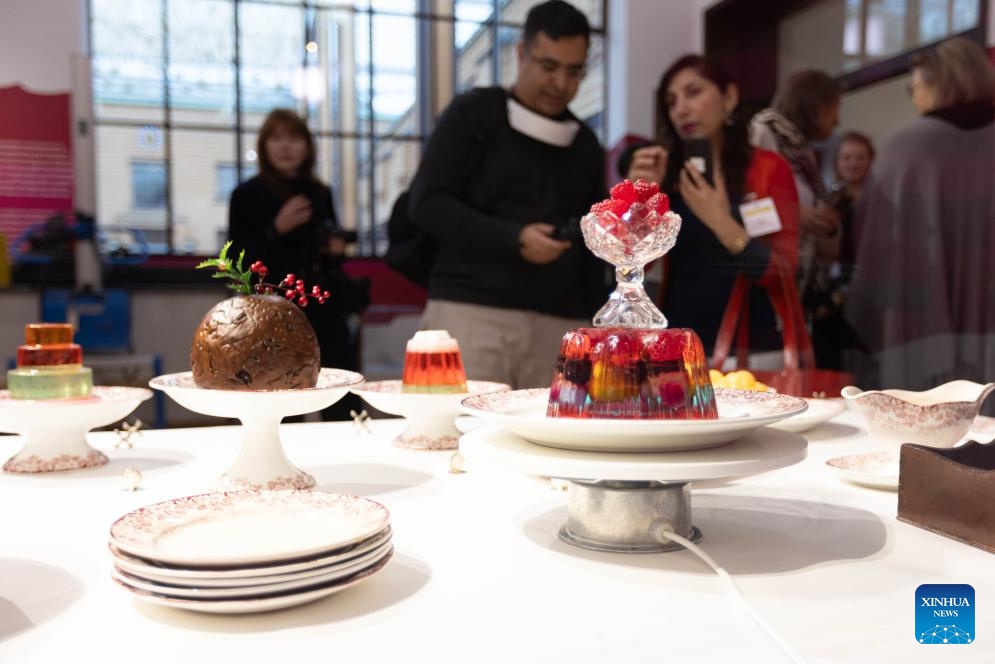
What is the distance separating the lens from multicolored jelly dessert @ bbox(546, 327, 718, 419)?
2.22ft

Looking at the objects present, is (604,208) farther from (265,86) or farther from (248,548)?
(265,86)

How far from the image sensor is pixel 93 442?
1.23 metres

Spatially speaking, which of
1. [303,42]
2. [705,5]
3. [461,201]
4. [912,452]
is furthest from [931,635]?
[303,42]

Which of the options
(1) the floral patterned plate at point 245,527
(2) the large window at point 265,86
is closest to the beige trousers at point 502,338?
(1) the floral patterned plate at point 245,527

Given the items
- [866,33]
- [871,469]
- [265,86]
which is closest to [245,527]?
[871,469]

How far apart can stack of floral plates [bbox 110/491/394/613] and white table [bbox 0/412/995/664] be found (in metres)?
0.02

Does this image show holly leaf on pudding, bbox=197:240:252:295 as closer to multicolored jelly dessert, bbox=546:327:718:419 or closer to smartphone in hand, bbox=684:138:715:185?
multicolored jelly dessert, bbox=546:327:718:419

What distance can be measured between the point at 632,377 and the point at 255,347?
0.40 m

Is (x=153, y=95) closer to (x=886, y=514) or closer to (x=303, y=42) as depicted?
(x=303, y=42)

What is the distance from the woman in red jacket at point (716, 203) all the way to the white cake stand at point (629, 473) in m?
1.10

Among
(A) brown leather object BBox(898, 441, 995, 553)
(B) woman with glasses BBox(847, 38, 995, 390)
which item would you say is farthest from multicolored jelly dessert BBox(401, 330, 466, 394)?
(B) woman with glasses BBox(847, 38, 995, 390)

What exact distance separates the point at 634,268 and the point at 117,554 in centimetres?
49

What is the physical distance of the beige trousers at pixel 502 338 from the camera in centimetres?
205

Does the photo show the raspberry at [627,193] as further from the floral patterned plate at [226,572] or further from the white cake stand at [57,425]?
the white cake stand at [57,425]
